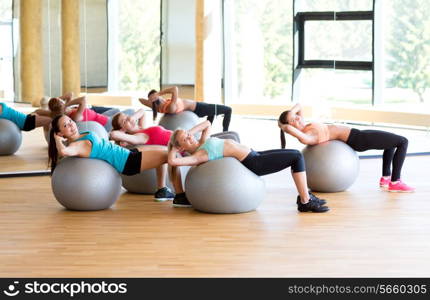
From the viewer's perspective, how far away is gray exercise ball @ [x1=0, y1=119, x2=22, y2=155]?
28.0 ft

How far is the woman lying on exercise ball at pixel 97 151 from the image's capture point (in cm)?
643

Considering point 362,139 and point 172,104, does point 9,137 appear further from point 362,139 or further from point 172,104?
point 362,139

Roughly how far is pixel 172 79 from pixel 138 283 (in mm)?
4227

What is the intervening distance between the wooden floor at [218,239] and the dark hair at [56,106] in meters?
1.09

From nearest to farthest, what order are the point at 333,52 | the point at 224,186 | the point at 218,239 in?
1. the point at 218,239
2. the point at 224,186
3. the point at 333,52

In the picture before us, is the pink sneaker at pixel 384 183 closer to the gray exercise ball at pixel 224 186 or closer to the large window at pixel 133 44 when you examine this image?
the gray exercise ball at pixel 224 186

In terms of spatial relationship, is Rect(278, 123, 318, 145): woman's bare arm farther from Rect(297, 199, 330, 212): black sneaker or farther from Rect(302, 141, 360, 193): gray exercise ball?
Rect(297, 199, 330, 212): black sneaker

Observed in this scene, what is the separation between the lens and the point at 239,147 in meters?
6.42

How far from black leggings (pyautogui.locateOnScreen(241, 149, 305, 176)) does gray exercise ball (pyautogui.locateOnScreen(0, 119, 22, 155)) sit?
310 centimetres

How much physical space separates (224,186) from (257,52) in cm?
283

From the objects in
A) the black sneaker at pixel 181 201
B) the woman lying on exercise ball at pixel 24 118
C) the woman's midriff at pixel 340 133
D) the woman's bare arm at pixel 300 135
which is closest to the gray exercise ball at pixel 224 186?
the black sneaker at pixel 181 201

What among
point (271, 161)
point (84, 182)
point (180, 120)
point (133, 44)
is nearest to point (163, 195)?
point (84, 182)

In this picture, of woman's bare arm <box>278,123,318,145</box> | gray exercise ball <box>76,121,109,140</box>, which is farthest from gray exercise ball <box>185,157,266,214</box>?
gray exercise ball <box>76,121,109,140</box>

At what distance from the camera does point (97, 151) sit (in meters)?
6.47
